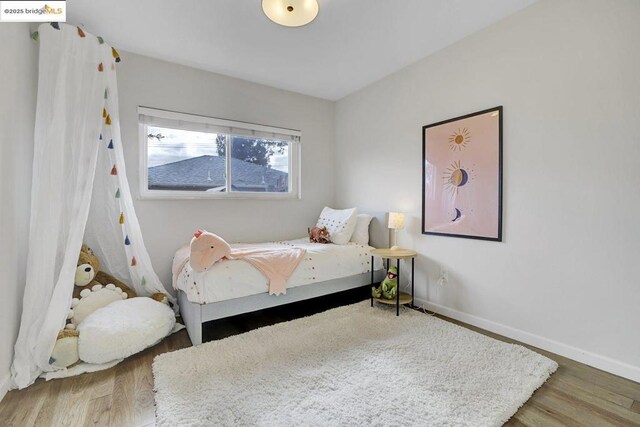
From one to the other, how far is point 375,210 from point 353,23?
1.98 metres

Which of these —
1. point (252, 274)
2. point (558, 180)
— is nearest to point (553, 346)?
point (558, 180)

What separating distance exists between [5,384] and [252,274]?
1517 mm

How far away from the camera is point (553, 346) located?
2090 mm

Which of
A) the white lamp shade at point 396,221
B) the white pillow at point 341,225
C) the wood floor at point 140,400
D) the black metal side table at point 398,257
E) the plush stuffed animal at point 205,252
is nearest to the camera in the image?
the wood floor at point 140,400

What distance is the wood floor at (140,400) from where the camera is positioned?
1.44 meters

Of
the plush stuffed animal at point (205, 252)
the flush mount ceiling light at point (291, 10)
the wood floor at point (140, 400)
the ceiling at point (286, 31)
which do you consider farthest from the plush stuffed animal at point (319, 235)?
the flush mount ceiling light at point (291, 10)

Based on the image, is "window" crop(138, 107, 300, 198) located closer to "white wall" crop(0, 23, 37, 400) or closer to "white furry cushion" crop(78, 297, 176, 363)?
"white wall" crop(0, 23, 37, 400)

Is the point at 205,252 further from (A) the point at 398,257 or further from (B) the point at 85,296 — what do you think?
(A) the point at 398,257

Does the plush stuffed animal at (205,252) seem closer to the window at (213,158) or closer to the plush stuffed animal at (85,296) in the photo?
the plush stuffed animal at (85,296)

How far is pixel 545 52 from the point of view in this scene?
212 cm

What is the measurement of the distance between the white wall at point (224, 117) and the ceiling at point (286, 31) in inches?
7.8

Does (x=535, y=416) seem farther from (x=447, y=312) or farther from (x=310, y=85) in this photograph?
(x=310, y=85)

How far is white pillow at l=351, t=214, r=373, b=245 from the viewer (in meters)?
3.43

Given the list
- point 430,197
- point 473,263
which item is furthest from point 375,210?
point 473,263
